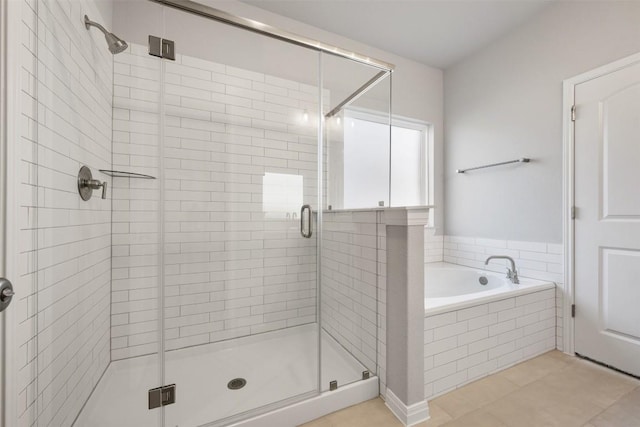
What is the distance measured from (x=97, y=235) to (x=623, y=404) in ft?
9.89

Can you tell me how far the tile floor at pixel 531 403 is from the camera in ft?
4.48

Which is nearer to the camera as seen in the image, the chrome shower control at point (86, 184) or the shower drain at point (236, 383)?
the chrome shower control at point (86, 184)

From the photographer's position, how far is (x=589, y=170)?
6.35ft

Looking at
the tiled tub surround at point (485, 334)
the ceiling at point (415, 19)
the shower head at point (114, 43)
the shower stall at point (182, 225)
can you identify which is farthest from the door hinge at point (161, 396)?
the ceiling at point (415, 19)

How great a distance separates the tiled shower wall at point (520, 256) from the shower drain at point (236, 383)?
2.24 m

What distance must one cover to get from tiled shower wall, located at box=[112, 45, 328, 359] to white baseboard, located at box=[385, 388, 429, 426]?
69 cm

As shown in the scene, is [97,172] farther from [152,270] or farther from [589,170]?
[589,170]

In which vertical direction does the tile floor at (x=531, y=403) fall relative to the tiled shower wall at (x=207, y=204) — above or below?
below

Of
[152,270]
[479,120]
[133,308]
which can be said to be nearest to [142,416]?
[133,308]

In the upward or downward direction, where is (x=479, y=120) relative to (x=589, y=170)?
upward

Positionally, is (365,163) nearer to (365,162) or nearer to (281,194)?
(365,162)

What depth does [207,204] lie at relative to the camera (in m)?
1.80

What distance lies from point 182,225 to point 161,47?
39.2 inches

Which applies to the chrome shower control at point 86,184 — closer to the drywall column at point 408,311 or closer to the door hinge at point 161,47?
the door hinge at point 161,47
